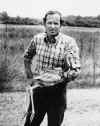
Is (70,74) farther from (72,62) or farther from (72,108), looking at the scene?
(72,108)

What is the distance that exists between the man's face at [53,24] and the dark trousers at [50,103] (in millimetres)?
436

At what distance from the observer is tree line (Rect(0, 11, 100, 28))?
6.68 m

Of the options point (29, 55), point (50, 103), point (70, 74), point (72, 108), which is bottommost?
point (72, 108)

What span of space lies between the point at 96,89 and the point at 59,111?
487 centimetres

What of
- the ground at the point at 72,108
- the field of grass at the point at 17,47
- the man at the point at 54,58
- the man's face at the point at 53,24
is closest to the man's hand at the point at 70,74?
the man at the point at 54,58

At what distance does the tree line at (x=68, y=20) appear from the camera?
21.9 feet

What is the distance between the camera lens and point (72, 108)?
5527 mm

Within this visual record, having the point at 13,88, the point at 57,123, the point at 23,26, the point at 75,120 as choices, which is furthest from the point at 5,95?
the point at 57,123

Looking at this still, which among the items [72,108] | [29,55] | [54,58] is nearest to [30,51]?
[29,55]

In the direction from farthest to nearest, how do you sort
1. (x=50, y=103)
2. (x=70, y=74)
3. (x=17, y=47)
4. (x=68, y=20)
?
(x=68, y=20), (x=17, y=47), (x=50, y=103), (x=70, y=74)

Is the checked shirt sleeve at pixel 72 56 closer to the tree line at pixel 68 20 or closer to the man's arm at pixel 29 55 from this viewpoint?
the man's arm at pixel 29 55

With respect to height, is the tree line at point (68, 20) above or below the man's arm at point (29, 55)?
above

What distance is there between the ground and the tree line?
158 centimetres

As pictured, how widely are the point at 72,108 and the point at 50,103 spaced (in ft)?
10.2
